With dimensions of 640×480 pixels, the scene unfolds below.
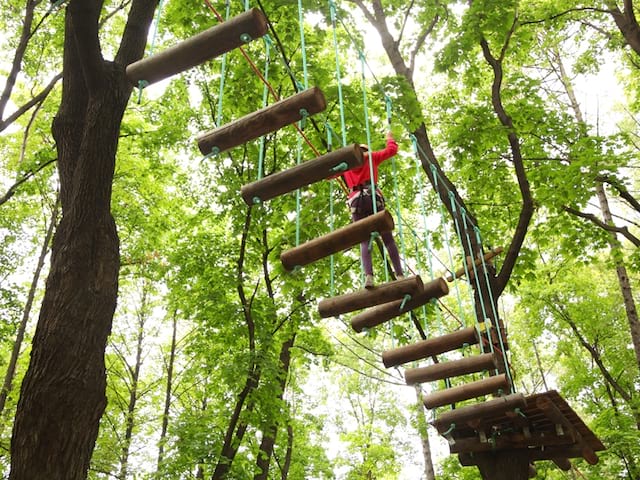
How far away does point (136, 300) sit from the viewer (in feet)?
57.8

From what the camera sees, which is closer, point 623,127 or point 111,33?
point 111,33

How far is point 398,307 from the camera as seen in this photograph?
13.1ft

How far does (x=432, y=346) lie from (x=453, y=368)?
467 millimetres

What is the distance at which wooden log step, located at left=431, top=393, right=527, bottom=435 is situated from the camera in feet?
16.6

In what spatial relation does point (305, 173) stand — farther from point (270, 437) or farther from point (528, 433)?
point (270, 437)

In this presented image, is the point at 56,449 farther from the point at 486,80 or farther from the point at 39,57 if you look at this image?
the point at 486,80

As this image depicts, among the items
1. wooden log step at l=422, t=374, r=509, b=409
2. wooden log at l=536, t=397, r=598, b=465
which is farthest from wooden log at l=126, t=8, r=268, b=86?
wooden log at l=536, t=397, r=598, b=465

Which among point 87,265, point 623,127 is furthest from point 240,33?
point 623,127

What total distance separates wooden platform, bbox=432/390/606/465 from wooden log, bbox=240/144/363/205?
3370 millimetres

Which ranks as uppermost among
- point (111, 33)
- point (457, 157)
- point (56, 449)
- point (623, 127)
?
point (623, 127)

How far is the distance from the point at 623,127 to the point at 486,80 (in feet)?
31.0

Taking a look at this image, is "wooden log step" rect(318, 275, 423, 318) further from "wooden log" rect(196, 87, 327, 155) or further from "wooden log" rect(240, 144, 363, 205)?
"wooden log" rect(196, 87, 327, 155)

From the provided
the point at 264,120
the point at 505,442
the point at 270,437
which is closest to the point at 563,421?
the point at 505,442

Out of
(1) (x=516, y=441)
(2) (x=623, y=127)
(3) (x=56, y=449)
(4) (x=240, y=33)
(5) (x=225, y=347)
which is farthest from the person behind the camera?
(2) (x=623, y=127)
